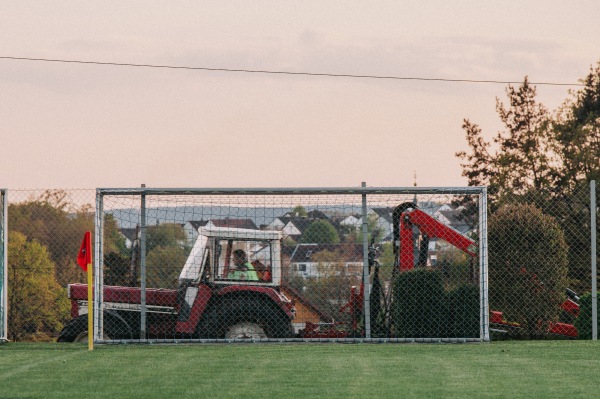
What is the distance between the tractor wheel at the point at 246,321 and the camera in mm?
14297

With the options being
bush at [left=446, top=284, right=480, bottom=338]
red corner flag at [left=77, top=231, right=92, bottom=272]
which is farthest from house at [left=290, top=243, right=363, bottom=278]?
red corner flag at [left=77, top=231, right=92, bottom=272]

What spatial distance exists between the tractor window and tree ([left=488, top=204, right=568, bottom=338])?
12.4 ft

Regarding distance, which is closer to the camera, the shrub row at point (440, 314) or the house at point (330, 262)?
the shrub row at point (440, 314)

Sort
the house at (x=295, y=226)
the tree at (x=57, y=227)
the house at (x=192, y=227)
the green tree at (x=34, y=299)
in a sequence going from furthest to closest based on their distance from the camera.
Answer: the tree at (x=57, y=227) → the green tree at (x=34, y=299) → the house at (x=295, y=226) → the house at (x=192, y=227)

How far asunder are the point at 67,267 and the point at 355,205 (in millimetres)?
15707

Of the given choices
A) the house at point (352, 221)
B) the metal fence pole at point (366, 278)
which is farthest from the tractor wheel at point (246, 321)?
the house at point (352, 221)

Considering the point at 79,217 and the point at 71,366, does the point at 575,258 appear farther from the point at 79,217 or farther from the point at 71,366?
the point at 71,366

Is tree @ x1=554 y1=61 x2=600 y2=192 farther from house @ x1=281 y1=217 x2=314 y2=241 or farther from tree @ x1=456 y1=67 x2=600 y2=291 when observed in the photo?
house @ x1=281 y1=217 x2=314 y2=241

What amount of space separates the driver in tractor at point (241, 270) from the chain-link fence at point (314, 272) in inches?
0.6

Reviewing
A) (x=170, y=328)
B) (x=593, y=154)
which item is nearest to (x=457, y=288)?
(x=170, y=328)

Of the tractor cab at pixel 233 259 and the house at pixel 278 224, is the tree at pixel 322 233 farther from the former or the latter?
the tractor cab at pixel 233 259

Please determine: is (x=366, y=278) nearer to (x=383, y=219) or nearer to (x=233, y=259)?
(x=233, y=259)

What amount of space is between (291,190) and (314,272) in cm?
328

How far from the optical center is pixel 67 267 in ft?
93.8
